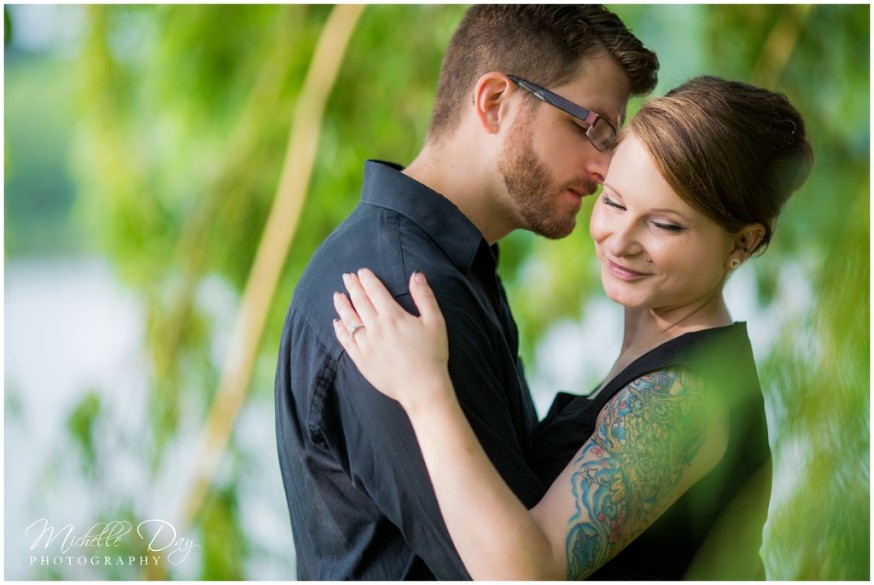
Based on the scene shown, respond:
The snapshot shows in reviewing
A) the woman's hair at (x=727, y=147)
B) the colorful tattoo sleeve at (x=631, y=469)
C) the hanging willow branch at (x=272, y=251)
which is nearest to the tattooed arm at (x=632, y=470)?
the colorful tattoo sleeve at (x=631, y=469)

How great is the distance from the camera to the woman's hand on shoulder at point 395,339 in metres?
1.39

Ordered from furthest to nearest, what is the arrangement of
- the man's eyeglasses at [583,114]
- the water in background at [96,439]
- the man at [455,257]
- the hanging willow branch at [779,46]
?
the water in background at [96,439]
the hanging willow branch at [779,46]
the man's eyeglasses at [583,114]
the man at [455,257]

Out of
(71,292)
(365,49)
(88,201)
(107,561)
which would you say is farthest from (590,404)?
(71,292)

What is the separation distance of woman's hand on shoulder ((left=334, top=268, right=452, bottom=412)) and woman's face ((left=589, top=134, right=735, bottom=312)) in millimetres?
368

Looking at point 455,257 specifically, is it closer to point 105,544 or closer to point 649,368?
point 649,368

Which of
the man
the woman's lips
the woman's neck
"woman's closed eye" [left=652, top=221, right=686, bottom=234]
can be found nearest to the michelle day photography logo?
the man

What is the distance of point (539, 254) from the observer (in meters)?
2.63

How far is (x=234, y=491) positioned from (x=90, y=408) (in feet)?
1.38

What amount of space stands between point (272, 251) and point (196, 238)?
21cm

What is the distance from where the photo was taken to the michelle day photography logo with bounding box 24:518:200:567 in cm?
239

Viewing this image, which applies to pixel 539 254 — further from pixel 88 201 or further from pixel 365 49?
pixel 88 201

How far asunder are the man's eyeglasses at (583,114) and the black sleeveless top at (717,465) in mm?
464

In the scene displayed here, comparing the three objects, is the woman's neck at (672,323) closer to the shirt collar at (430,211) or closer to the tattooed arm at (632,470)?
the tattooed arm at (632,470)

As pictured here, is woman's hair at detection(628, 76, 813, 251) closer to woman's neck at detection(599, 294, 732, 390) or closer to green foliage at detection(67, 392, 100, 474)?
woman's neck at detection(599, 294, 732, 390)
